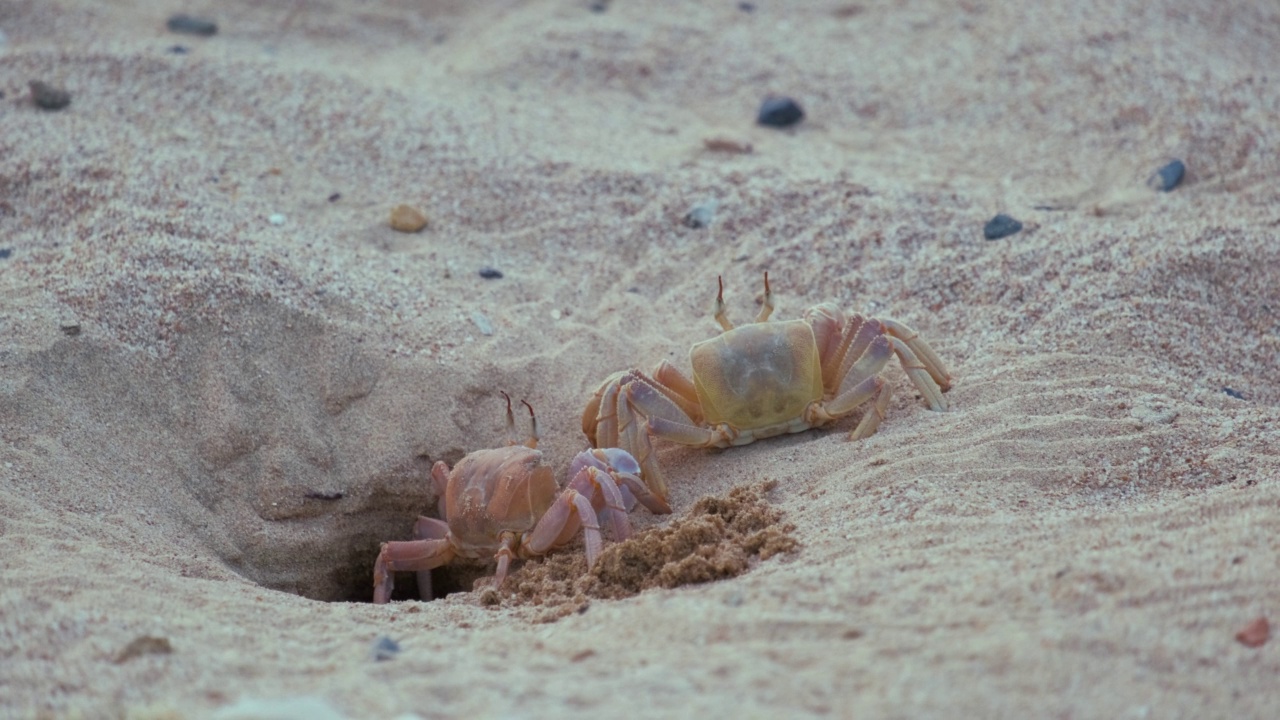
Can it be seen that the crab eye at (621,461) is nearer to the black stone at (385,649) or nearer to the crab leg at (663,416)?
the crab leg at (663,416)

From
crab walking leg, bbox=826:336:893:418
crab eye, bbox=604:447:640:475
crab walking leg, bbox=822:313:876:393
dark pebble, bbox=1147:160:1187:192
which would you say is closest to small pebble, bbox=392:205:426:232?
crab eye, bbox=604:447:640:475

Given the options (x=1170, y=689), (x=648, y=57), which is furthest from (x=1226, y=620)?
(x=648, y=57)

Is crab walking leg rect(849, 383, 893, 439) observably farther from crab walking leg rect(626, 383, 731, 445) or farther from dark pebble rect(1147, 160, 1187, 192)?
dark pebble rect(1147, 160, 1187, 192)

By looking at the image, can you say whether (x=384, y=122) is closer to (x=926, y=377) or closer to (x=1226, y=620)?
(x=926, y=377)

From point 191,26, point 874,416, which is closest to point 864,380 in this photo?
point 874,416

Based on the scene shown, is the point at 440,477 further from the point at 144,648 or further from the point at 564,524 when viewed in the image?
the point at 144,648

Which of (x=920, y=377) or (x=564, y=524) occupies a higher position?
(x=920, y=377)
